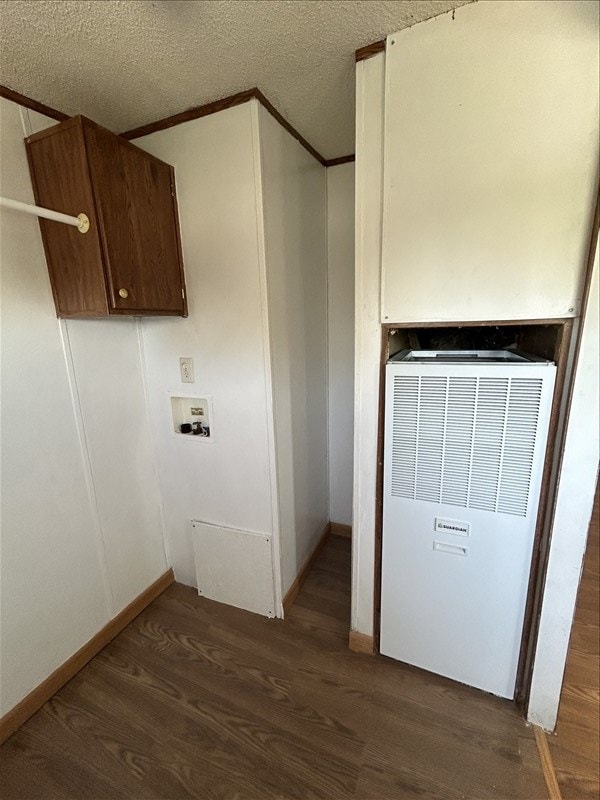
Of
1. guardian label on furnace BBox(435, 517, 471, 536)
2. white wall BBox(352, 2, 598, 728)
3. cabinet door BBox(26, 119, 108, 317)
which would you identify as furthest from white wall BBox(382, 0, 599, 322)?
cabinet door BBox(26, 119, 108, 317)

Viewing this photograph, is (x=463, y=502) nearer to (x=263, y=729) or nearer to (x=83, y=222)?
(x=263, y=729)

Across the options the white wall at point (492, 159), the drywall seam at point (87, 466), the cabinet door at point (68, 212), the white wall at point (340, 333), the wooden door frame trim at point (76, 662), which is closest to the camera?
the white wall at point (492, 159)

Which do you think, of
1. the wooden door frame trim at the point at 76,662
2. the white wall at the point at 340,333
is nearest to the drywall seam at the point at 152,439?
the wooden door frame trim at the point at 76,662

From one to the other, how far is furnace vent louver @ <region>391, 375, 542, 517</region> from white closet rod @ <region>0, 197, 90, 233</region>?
4.18ft

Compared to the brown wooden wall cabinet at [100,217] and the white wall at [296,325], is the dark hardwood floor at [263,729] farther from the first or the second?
the brown wooden wall cabinet at [100,217]

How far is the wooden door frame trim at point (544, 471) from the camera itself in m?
1.04

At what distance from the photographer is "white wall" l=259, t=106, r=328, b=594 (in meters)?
1.46

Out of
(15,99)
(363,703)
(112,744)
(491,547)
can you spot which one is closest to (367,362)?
(491,547)

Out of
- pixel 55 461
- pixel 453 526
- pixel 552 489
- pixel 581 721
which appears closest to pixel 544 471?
pixel 552 489

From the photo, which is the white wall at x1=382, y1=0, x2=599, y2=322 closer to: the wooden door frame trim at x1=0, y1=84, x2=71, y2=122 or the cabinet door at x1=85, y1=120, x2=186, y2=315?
the cabinet door at x1=85, y1=120, x2=186, y2=315

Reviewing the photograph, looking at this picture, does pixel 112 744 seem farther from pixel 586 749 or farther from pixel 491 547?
pixel 586 749

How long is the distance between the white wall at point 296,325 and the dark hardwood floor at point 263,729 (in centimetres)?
42

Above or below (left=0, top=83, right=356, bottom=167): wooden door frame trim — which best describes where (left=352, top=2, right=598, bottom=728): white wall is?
below

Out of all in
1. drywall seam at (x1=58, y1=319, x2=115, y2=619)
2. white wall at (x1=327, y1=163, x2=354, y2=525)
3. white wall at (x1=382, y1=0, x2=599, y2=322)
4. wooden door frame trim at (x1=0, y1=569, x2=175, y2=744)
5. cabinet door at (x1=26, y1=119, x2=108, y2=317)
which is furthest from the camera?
white wall at (x1=327, y1=163, x2=354, y2=525)
